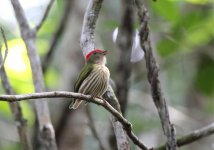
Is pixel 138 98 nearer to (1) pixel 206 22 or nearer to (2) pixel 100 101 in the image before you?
(1) pixel 206 22

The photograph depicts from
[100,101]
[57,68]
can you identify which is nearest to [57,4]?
[57,68]

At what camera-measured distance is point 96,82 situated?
322cm

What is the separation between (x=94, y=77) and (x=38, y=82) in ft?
1.70

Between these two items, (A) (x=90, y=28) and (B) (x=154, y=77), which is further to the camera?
(A) (x=90, y=28)

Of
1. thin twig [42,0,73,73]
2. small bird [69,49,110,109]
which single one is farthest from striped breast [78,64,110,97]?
thin twig [42,0,73,73]

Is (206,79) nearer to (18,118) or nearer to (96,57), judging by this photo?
(96,57)

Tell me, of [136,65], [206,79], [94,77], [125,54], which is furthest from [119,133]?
[136,65]

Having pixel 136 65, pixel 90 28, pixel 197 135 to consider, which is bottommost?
pixel 136 65

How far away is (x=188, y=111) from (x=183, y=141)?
9.79 feet

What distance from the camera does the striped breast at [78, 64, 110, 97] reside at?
3.11 m

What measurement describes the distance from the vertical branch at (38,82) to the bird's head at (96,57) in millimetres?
450

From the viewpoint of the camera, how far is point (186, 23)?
4004 millimetres

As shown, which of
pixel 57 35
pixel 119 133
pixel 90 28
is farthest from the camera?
pixel 57 35

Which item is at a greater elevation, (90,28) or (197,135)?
(90,28)
